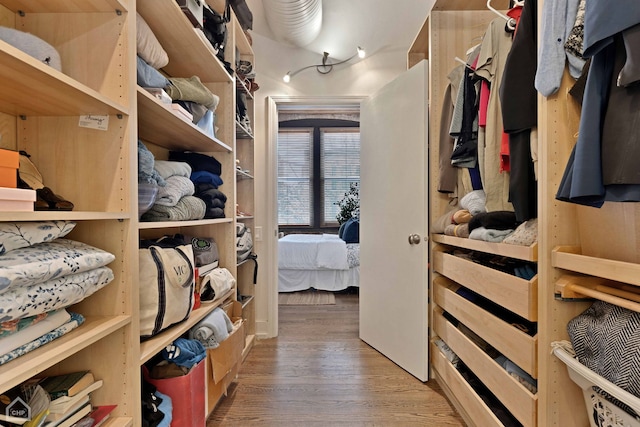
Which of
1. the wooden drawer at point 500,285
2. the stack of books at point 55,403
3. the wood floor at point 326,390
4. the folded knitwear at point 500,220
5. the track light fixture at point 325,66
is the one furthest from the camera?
the track light fixture at point 325,66

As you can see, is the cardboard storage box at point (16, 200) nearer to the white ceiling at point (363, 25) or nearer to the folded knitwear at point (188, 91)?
the folded knitwear at point (188, 91)

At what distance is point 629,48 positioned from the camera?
0.71m

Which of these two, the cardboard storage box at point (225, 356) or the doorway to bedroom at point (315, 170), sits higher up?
the doorway to bedroom at point (315, 170)

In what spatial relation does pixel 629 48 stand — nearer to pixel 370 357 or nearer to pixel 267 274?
pixel 370 357

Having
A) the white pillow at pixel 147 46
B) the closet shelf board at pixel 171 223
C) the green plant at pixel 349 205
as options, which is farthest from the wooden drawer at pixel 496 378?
the green plant at pixel 349 205

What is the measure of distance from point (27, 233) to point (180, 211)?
68cm

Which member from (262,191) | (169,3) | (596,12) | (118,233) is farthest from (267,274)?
(596,12)

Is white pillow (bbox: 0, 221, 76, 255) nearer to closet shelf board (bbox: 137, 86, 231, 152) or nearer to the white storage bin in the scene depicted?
closet shelf board (bbox: 137, 86, 231, 152)

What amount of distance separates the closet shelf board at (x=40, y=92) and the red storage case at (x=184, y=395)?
0.97m

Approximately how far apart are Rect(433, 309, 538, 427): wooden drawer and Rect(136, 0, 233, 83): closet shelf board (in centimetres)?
189

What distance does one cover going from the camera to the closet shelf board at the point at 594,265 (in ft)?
2.52

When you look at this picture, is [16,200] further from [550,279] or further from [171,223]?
[550,279]

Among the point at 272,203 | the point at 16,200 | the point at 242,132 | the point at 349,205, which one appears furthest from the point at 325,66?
the point at 349,205

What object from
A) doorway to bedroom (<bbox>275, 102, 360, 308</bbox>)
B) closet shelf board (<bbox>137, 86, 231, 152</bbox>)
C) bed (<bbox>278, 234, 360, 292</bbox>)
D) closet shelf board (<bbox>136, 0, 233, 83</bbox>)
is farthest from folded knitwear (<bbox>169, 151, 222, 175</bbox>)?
doorway to bedroom (<bbox>275, 102, 360, 308</bbox>)
